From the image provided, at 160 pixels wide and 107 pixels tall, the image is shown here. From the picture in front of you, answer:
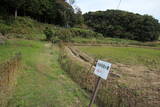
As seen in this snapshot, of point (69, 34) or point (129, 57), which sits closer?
point (129, 57)

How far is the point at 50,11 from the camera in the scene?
108 feet

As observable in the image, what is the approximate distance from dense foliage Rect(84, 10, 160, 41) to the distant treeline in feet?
41.0

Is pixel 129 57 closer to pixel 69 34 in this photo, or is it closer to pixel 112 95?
pixel 112 95

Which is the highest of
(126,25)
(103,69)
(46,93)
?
(126,25)

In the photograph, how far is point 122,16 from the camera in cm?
4925

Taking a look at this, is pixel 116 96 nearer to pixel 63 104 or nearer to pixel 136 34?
pixel 63 104

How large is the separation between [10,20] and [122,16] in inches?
1545

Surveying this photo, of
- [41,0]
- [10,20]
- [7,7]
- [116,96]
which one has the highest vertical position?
[41,0]

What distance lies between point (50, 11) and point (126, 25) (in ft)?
93.5

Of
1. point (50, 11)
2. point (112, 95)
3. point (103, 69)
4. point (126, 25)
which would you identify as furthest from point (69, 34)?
point (126, 25)

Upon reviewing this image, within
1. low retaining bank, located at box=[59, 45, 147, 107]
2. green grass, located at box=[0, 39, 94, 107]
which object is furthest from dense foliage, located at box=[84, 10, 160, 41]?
green grass, located at box=[0, 39, 94, 107]

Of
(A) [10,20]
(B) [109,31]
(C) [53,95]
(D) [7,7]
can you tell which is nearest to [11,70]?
(C) [53,95]

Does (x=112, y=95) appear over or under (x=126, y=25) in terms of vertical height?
under

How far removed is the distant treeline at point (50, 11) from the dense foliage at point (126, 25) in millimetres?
12492
